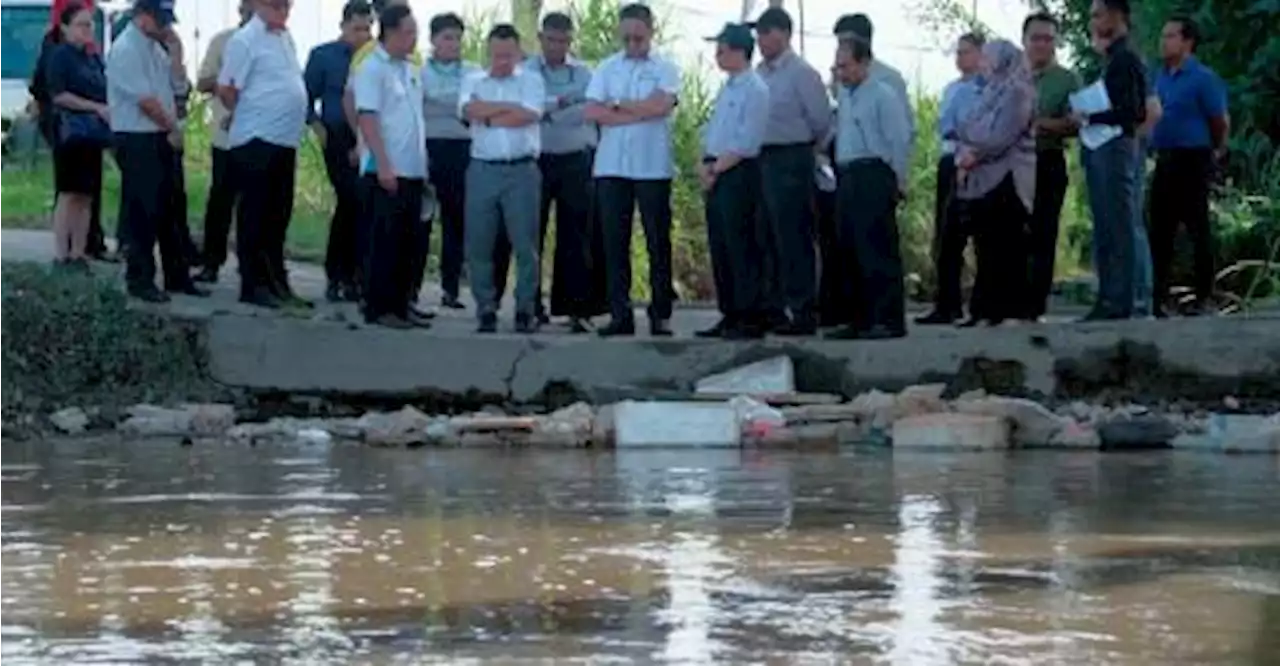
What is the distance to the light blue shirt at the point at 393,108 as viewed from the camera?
556 inches

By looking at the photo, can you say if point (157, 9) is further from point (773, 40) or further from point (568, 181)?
point (773, 40)

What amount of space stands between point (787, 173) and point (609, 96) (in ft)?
3.20

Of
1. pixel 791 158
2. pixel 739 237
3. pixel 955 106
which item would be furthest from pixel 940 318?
pixel 791 158

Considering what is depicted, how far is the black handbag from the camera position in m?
15.0

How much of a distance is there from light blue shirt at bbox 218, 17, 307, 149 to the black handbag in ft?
3.53

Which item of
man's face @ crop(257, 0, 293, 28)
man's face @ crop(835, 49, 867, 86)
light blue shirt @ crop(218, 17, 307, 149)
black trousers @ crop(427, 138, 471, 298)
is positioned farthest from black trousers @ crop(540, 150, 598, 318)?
man's face @ crop(835, 49, 867, 86)

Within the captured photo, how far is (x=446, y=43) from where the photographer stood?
15.4 m

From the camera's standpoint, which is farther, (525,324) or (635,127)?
(525,324)

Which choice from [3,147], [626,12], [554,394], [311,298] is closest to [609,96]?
[626,12]

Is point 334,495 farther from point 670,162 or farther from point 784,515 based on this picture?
point 670,162

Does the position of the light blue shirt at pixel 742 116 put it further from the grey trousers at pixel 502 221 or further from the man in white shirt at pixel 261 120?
the man in white shirt at pixel 261 120

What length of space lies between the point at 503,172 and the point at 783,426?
2.43 m

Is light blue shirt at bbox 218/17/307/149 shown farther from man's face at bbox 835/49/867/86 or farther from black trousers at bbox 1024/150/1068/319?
black trousers at bbox 1024/150/1068/319

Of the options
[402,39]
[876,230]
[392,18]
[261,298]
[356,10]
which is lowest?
[261,298]
